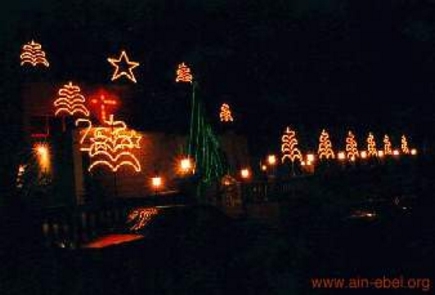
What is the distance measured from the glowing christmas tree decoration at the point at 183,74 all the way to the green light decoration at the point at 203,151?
18.7 ft

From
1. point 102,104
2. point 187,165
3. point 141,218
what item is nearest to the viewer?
point 141,218

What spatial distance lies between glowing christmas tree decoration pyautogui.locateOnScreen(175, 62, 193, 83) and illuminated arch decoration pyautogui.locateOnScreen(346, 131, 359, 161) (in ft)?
58.3

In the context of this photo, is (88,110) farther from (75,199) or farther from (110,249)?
(110,249)

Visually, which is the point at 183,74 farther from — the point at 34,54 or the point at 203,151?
the point at 34,54

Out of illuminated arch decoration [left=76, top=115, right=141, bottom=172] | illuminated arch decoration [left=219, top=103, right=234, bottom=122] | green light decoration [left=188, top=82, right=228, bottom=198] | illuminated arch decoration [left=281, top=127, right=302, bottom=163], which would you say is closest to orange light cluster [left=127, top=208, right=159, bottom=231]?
illuminated arch decoration [left=76, top=115, right=141, bottom=172]

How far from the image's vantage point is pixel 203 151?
24.1 metres

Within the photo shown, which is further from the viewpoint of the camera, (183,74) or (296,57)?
(296,57)

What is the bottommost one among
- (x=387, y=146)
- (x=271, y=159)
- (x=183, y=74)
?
(x=271, y=159)

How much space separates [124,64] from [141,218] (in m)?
14.5

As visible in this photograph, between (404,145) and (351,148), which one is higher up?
(404,145)

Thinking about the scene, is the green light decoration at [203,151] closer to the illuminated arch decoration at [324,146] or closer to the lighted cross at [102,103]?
the lighted cross at [102,103]

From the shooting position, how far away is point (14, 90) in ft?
39.1

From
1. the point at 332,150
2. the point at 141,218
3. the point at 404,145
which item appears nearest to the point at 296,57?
the point at 332,150

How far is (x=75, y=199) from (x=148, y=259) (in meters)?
11.7
